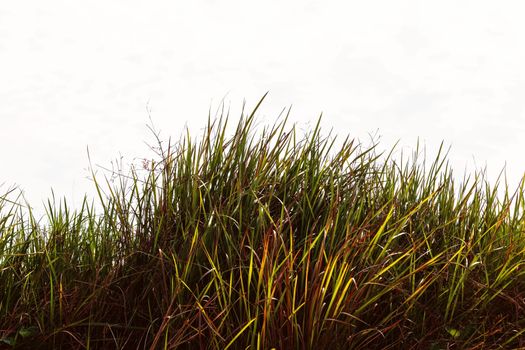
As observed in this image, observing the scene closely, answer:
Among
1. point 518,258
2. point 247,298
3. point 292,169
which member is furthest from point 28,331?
point 518,258

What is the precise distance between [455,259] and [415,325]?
51 cm

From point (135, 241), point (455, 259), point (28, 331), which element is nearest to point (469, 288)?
point (455, 259)

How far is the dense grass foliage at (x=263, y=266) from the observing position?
3.38 meters

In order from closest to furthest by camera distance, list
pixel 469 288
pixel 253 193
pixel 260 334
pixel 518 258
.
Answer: pixel 260 334 → pixel 253 193 → pixel 469 288 → pixel 518 258

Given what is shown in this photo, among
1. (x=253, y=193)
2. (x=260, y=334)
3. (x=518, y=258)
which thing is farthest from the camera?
(x=518, y=258)

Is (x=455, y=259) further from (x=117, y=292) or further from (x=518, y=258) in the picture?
(x=117, y=292)

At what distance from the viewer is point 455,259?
408 centimetres

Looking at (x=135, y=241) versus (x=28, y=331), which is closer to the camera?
(x=28, y=331)

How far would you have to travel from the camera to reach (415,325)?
3.80m

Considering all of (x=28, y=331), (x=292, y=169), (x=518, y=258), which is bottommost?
(x=28, y=331)

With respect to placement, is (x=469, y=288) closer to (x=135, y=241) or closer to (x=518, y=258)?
(x=518, y=258)

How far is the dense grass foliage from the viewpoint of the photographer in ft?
11.1

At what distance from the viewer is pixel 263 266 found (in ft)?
10.8

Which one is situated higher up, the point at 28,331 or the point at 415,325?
the point at 415,325
